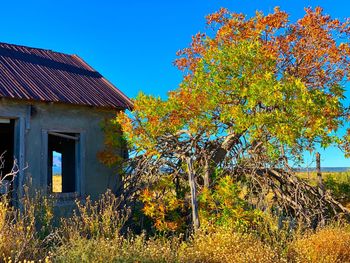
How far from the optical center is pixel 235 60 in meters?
9.25

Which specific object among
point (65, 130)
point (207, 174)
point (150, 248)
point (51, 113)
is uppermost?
point (51, 113)

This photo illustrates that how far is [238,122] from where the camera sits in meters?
8.99

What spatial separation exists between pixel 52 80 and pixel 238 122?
492 centimetres

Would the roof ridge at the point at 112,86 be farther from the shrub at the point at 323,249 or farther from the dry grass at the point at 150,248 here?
the shrub at the point at 323,249

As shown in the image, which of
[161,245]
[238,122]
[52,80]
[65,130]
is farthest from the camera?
[52,80]

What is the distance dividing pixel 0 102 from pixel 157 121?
3226mm

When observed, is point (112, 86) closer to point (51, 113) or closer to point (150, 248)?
point (51, 113)

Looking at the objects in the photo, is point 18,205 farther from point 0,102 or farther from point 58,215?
point 0,102

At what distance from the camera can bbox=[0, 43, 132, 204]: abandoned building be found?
997 centimetres

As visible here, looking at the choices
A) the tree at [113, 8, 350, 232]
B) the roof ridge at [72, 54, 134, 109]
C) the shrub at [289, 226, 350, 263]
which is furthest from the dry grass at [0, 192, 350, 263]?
the roof ridge at [72, 54, 134, 109]

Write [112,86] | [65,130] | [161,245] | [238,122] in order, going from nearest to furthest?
[161,245] < [238,122] < [65,130] < [112,86]

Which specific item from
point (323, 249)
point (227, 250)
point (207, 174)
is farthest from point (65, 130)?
point (323, 249)

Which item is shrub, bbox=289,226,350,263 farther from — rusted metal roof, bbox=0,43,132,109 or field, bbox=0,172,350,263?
rusted metal roof, bbox=0,43,132,109

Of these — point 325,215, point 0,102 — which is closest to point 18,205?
point 0,102
